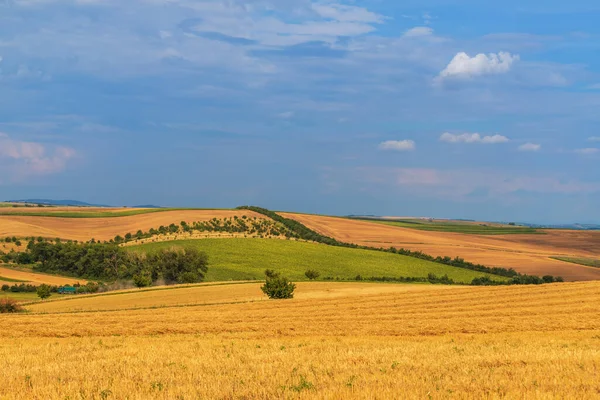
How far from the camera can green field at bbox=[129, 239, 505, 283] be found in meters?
79.7

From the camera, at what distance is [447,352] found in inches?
789

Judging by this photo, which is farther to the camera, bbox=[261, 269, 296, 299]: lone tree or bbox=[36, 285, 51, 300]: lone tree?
bbox=[36, 285, 51, 300]: lone tree

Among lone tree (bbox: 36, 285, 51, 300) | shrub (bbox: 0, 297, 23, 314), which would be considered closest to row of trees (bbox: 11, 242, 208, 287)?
lone tree (bbox: 36, 285, 51, 300)

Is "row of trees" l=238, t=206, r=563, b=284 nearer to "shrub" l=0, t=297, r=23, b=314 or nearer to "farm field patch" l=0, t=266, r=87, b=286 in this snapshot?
"farm field patch" l=0, t=266, r=87, b=286

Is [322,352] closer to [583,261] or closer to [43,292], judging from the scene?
[43,292]

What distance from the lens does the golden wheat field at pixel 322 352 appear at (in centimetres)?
1282

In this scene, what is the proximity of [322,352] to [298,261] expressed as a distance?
66703mm

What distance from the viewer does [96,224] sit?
4695 inches

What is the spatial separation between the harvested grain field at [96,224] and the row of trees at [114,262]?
35.7 ft

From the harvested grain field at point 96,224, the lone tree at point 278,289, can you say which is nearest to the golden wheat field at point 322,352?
the lone tree at point 278,289

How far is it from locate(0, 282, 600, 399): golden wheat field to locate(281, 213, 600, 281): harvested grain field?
45353 mm

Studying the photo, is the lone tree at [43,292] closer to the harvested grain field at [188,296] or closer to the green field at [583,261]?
the harvested grain field at [188,296]

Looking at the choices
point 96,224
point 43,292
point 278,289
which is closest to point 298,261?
point 43,292

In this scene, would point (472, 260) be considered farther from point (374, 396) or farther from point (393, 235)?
point (374, 396)
